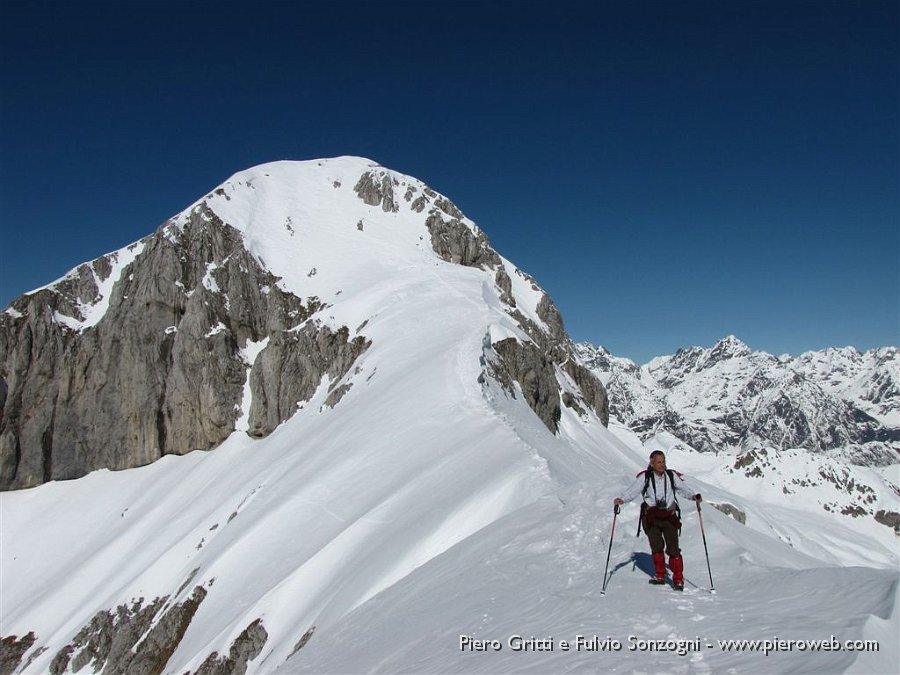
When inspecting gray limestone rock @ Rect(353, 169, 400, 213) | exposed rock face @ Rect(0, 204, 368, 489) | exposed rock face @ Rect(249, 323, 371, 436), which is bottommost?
exposed rock face @ Rect(249, 323, 371, 436)

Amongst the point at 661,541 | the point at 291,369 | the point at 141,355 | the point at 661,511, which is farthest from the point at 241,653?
the point at 141,355

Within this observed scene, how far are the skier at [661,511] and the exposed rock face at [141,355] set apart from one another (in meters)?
60.3

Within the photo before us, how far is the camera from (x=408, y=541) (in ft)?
59.0

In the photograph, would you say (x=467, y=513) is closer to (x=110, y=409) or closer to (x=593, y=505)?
(x=593, y=505)

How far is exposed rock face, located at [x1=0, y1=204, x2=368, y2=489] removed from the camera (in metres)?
69.8

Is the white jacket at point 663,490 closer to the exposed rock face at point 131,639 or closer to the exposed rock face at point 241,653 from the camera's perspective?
the exposed rock face at point 241,653

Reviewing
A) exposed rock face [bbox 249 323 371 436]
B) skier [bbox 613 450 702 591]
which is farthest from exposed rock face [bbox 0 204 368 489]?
skier [bbox 613 450 702 591]

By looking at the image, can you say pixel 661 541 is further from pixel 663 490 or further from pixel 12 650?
pixel 12 650

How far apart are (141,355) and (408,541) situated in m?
64.5

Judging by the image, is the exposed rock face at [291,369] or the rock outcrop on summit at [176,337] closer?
the exposed rock face at [291,369]

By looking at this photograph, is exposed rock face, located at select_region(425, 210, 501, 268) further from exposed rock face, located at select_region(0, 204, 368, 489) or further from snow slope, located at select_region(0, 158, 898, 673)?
exposed rock face, located at select_region(0, 204, 368, 489)

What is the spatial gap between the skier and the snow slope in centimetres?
43

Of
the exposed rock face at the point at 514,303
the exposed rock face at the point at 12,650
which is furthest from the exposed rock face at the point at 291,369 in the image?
the exposed rock face at the point at 12,650

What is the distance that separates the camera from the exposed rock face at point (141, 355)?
69750mm
